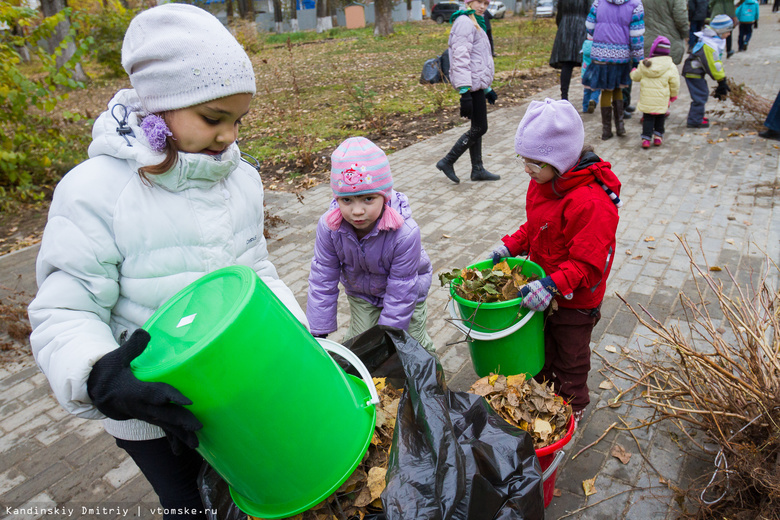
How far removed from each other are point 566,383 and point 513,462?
1.07 m

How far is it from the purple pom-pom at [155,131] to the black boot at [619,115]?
693 cm

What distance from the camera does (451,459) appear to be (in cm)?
144

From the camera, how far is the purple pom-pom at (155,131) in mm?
1386

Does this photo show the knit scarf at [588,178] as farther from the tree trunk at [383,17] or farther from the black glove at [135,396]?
the tree trunk at [383,17]

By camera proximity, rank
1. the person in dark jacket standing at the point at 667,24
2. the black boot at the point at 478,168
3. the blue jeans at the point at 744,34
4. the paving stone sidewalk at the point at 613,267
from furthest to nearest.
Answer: the blue jeans at the point at 744,34 < the person in dark jacket standing at the point at 667,24 < the black boot at the point at 478,168 < the paving stone sidewalk at the point at 613,267

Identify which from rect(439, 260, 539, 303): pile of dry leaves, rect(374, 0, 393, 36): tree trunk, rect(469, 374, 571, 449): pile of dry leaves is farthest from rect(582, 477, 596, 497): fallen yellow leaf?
rect(374, 0, 393, 36): tree trunk

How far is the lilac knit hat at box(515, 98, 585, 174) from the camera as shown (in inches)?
87.6

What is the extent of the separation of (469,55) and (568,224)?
153 inches

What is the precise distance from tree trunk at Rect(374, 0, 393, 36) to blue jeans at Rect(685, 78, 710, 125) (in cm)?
1891

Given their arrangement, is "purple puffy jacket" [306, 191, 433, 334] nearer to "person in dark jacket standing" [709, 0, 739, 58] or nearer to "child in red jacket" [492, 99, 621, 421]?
"child in red jacket" [492, 99, 621, 421]

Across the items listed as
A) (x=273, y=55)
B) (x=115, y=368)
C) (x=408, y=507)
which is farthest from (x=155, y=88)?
(x=273, y=55)

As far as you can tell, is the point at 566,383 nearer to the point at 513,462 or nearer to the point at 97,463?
the point at 513,462

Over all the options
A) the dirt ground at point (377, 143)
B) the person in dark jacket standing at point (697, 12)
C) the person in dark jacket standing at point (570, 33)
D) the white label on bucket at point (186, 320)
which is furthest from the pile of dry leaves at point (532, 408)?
the person in dark jacket standing at point (697, 12)

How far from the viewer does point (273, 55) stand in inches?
824
